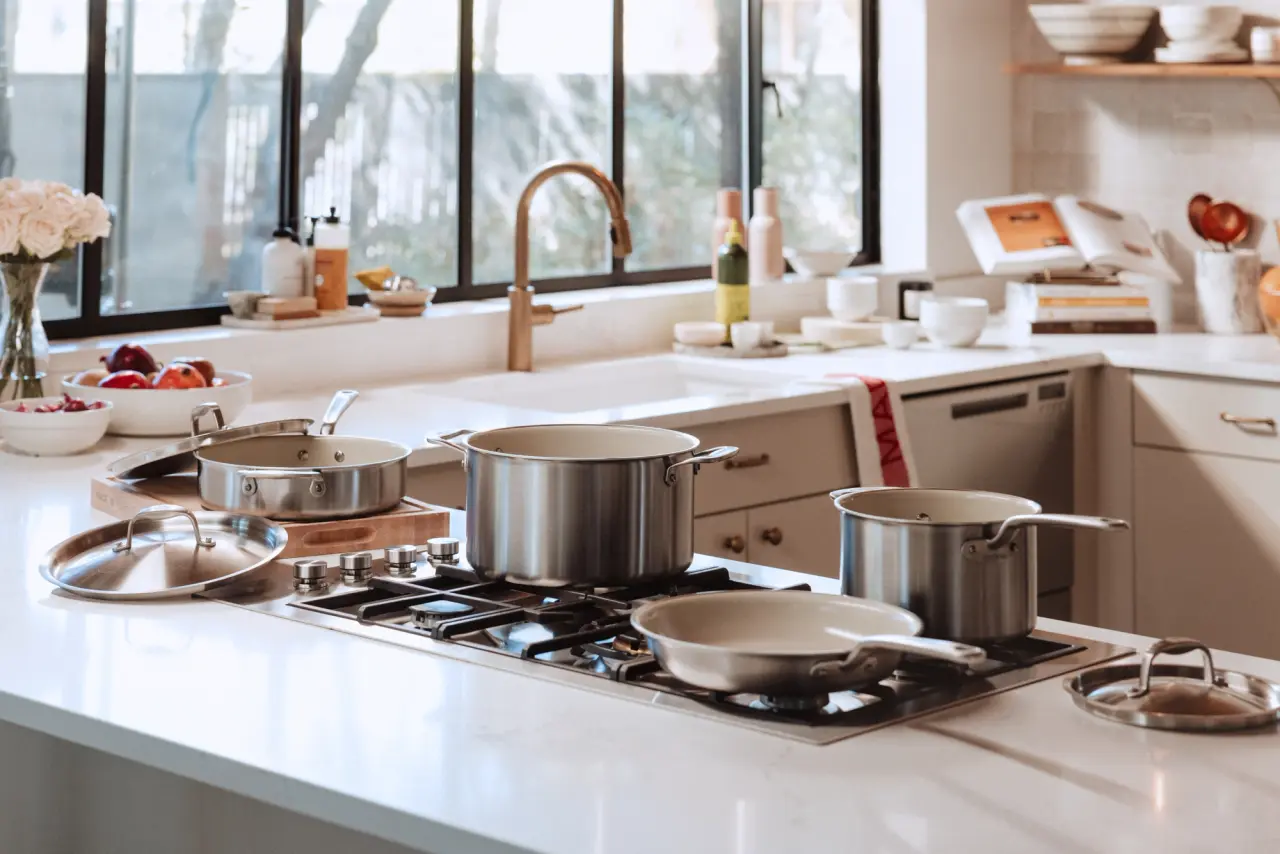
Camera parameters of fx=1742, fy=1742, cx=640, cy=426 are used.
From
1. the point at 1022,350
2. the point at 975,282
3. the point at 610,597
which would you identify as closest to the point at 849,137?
the point at 975,282

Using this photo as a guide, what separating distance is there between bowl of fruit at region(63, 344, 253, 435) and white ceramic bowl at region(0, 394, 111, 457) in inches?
3.4

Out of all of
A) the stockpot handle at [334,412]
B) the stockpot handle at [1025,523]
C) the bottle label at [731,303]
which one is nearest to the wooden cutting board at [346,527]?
the stockpot handle at [334,412]

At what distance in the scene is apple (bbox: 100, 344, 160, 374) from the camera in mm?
2766

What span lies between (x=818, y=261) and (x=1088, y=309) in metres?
0.66

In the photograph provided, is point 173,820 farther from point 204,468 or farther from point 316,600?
point 204,468

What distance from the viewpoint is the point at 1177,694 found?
4.32 feet

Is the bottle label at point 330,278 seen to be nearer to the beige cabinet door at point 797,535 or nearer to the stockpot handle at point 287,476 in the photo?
the beige cabinet door at point 797,535

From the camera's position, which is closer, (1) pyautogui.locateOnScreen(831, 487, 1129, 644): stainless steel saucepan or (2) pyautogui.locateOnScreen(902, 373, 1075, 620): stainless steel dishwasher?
(1) pyautogui.locateOnScreen(831, 487, 1129, 644): stainless steel saucepan

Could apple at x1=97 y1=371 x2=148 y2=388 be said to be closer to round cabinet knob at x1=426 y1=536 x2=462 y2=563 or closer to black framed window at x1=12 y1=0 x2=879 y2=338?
black framed window at x1=12 y1=0 x2=879 y2=338

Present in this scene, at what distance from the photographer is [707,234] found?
446cm

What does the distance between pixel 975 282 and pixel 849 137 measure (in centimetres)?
52

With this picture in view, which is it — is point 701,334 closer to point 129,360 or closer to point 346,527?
point 129,360

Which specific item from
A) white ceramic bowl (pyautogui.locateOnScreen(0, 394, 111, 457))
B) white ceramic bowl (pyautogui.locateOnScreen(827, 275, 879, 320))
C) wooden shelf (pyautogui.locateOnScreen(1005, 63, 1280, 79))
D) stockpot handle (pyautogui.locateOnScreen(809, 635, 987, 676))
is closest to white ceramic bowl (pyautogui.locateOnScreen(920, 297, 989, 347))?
white ceramic bowl (pyautogui.locateOnScreen(827, 275, 879, 320))

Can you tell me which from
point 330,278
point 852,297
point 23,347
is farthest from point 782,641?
point 852,297
